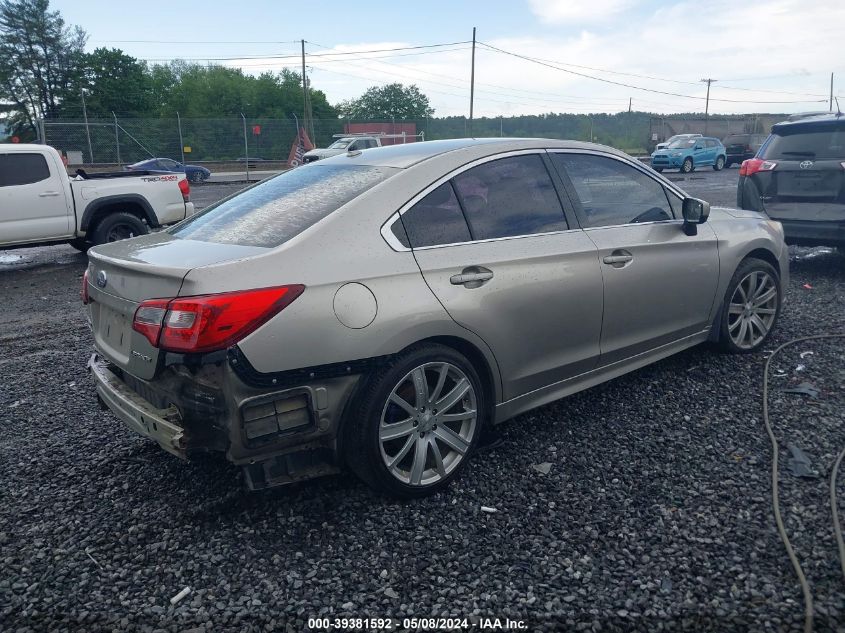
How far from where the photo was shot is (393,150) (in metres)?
3.93

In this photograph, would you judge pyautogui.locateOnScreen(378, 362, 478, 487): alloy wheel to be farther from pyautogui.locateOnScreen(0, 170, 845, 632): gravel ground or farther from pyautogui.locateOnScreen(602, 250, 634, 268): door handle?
pyautogui.locateOnScreen(602, 250, 634, 268): door handle

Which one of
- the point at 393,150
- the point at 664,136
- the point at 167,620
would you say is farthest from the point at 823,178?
the point at 664,136

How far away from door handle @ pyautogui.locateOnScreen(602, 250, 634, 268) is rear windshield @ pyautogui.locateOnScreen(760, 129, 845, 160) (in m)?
4.92

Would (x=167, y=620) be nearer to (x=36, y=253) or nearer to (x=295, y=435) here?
(x=295, y=435)

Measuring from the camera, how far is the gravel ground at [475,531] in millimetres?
2576

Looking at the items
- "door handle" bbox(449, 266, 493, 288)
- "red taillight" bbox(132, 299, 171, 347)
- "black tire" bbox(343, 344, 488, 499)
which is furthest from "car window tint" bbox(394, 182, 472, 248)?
"red taillight" bbox(132, 299, 171, 347)

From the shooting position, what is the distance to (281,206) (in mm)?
3469

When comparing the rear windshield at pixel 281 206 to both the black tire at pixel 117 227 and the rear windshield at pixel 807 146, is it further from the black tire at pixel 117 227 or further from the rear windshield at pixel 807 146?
the black tire at pixel 117 227

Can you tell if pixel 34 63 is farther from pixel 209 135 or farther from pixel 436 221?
pixel 436 221

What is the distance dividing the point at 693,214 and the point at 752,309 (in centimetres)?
112

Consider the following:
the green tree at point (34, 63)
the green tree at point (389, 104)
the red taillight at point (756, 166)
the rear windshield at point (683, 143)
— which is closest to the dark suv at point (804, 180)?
the red taillight at point (756, 166)

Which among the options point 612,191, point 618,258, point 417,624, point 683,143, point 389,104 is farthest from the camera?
point 389,104

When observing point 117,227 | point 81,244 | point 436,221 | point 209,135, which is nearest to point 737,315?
point 436,221

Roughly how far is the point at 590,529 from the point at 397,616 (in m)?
0.98
